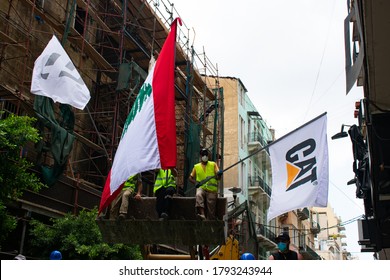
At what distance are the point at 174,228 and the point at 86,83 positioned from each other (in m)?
12.1

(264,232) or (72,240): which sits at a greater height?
(264,232)

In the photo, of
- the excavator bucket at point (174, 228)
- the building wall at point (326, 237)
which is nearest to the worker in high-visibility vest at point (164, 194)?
the excavator bucket at point (174, 228)

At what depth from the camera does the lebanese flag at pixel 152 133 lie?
272 inches

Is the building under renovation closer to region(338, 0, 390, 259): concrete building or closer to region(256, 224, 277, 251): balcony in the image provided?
region(338, 0, 390, 259): concrete building

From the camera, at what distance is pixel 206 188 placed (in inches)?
311

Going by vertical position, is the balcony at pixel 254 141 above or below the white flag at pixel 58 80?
above

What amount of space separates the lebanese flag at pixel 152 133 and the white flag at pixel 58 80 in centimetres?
445

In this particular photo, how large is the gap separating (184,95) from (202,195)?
17.8 metres

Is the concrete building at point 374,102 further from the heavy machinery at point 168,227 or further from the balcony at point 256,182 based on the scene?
the balcony at point 256,182

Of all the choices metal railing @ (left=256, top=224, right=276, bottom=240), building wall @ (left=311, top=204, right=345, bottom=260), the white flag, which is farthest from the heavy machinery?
building wall @ (left=311, top=204, right=345, bottom=260)

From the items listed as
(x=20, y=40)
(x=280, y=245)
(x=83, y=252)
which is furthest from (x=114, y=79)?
(x=280, y=245)

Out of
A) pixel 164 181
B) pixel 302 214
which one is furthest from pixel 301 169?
pixel 302 214

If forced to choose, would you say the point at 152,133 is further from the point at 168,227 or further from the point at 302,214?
the point at 302,214

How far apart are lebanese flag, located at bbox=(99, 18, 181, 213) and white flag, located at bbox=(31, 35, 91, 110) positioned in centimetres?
445
